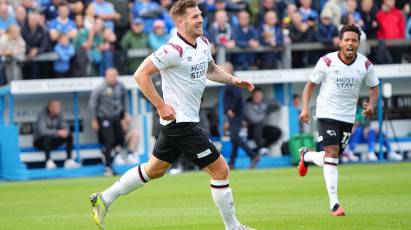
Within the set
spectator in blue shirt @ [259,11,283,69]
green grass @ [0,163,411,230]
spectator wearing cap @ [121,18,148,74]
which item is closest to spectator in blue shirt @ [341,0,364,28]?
spectator in blue shirt @ [259,11,283,69]

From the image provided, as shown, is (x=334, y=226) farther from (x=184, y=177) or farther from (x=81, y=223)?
(x=184, y=177)

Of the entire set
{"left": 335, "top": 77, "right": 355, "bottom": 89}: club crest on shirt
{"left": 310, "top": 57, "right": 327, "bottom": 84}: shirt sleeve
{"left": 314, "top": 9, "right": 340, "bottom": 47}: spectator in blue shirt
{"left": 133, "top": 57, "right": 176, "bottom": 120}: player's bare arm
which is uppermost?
{"left": 133, "top": 57, "right": 176, "bottom": 120}: player's bare arm

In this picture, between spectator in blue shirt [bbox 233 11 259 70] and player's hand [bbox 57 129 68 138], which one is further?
spectator in blue shirt [bbox 233 11 259 70]

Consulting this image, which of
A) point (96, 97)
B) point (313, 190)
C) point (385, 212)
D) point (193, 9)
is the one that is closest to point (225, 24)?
point (96, 97)

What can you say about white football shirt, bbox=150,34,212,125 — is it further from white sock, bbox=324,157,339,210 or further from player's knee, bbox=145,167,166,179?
white sock, bbox=324,157,339,210

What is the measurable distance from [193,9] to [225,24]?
46.7ft

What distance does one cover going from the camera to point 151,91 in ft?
32.0

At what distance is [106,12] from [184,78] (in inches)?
556

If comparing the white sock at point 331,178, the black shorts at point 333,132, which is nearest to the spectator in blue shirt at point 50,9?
the black shorts at point 333,132

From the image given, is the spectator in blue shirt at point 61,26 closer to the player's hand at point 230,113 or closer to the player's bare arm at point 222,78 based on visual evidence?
the player's hand at point 230,113

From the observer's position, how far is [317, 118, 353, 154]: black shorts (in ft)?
41.9

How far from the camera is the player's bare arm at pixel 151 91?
967cm

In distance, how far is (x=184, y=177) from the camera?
21031mm

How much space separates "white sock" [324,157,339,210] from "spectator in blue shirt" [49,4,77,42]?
11874mm
